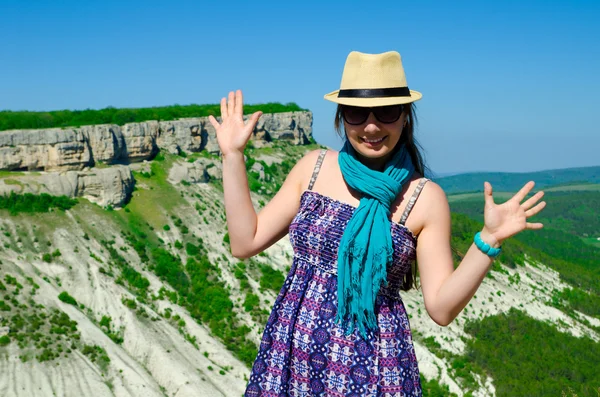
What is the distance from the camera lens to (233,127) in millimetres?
3594

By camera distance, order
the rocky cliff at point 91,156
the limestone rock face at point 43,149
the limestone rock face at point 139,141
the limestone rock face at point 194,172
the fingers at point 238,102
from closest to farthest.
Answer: the fingers at point 238,102 → the limestone rock face at point 43,149 → the rocky cliff at point 91,156 → the limestone rock face at point 139,141 → the limestone rock face at point 194,172

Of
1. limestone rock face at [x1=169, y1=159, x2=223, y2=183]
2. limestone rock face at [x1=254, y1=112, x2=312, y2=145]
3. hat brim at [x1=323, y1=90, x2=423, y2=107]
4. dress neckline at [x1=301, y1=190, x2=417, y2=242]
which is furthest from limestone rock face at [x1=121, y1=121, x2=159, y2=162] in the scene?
hat brim at [x1=323, y1=90, x2=423, y2=107]

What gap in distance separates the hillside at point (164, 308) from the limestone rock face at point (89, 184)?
0.64 ft

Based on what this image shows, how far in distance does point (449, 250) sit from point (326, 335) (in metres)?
0.73

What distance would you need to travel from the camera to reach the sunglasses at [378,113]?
3.34 metres

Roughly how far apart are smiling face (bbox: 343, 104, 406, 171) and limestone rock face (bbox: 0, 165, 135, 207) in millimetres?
32676

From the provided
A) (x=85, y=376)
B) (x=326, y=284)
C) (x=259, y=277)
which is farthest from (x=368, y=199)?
(x=259, y=277)

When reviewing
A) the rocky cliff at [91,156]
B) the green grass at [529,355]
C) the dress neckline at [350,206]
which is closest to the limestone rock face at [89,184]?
the rocky cliff at [91,156]

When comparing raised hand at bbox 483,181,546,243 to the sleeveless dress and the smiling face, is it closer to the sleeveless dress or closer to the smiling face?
the sleeveless dress

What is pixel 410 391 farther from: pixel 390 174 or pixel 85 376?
pixel 85 376

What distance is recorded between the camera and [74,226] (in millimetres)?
33781

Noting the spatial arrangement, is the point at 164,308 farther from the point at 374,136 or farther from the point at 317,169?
the point at 374,136

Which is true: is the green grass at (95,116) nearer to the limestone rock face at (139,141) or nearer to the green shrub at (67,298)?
the limestone rock face at (139,141)

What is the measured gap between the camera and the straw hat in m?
3.30
